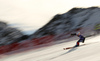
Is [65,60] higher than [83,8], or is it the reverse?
[83,8]

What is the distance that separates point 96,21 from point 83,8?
16.1 m

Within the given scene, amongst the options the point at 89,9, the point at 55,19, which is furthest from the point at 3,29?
the point at 89,9

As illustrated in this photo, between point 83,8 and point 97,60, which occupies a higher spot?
point 83,8

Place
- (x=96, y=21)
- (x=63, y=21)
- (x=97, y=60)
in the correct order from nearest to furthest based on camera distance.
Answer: (x=97, y=60) → (x=96, y=21) → (x=63, y=21)

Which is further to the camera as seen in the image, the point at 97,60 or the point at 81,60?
the point at 81,60

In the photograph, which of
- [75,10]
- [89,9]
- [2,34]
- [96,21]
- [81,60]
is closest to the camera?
[81,60]

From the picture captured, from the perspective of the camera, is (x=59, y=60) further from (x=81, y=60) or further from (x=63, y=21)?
(x=63, y=21)

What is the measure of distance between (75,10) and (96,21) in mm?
18296

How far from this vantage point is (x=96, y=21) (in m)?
30.0

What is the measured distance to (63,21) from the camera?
44.8 meters

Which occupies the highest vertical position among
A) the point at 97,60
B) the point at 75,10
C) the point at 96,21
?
the point at 75,10

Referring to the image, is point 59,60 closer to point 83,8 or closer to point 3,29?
point 83,8

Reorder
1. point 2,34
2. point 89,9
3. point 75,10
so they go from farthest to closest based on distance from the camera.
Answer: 1. point 2,34
2. point 75,10
3. point 89,9

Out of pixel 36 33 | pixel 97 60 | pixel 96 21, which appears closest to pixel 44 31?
pixel 36 33
